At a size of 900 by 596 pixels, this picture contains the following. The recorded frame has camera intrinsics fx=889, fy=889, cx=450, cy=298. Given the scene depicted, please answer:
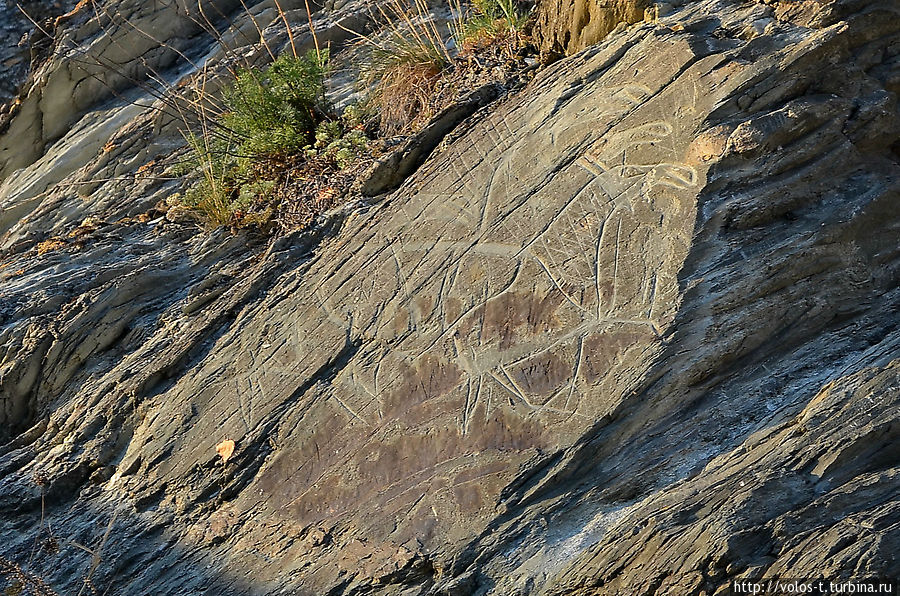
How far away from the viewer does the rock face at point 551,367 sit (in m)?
2.85

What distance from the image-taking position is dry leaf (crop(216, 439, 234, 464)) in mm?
3738

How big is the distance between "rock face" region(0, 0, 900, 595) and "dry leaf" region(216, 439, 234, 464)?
0.02 metres

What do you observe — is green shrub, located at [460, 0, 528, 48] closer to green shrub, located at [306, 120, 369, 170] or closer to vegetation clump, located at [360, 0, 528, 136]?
vegetation clump, located at [360, 0, 528, 136]

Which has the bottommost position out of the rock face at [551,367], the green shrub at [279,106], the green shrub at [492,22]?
the rock face at [551,367]

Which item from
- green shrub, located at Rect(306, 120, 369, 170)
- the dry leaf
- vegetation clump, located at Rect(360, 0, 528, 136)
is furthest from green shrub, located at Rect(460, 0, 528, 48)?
the dry leaf

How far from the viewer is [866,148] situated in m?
3.53

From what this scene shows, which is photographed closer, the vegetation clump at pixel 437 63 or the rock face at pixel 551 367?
the rock face at pixel 551 367

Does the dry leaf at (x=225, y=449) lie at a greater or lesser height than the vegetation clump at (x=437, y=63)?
lesser

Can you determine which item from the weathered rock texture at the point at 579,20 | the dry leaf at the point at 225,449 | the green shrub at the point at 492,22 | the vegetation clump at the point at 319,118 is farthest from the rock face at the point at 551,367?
the green shrub at the point at 492,22

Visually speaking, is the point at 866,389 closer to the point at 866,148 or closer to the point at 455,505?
the point at 866,148

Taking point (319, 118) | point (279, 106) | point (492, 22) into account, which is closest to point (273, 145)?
point (279, 106)

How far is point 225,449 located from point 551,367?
1.45m

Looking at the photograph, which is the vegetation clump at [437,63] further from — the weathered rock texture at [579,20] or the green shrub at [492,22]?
the weathered rock texture at [579,20]

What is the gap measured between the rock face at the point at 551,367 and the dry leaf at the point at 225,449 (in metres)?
0.02
